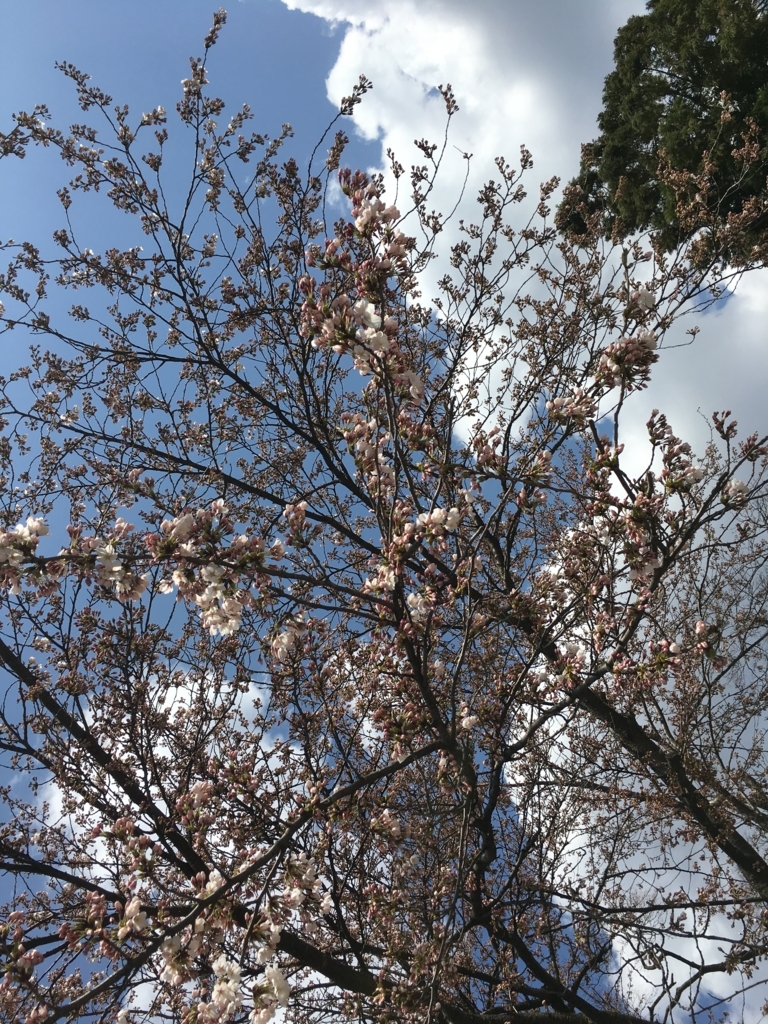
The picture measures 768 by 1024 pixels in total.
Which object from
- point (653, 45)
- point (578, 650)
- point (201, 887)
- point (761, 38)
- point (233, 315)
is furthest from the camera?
point (653, 45)

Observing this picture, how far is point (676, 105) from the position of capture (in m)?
9.24

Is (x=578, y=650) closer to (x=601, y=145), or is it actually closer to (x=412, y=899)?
(x=412, y=899)

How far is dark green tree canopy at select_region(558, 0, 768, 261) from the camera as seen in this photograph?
829cm

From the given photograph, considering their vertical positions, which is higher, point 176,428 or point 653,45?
point 653,45

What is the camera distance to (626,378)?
2719mm


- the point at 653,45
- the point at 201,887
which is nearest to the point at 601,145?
the point at 653,45

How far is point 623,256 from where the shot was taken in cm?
392

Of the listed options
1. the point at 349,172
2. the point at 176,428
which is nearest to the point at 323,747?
the point at 176,428

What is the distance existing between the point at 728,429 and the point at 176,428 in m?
4.23

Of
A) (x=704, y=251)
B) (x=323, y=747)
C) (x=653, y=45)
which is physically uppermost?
(x=653, y=45)

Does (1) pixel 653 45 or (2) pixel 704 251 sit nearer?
(2) pixel 704 251

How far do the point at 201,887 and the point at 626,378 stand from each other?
2.97 m

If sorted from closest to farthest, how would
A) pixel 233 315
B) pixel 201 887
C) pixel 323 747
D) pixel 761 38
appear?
pixel 201 887
pixel 323 747
pixel 233 315
pixel 761 38

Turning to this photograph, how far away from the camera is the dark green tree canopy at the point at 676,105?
27.2 feet
